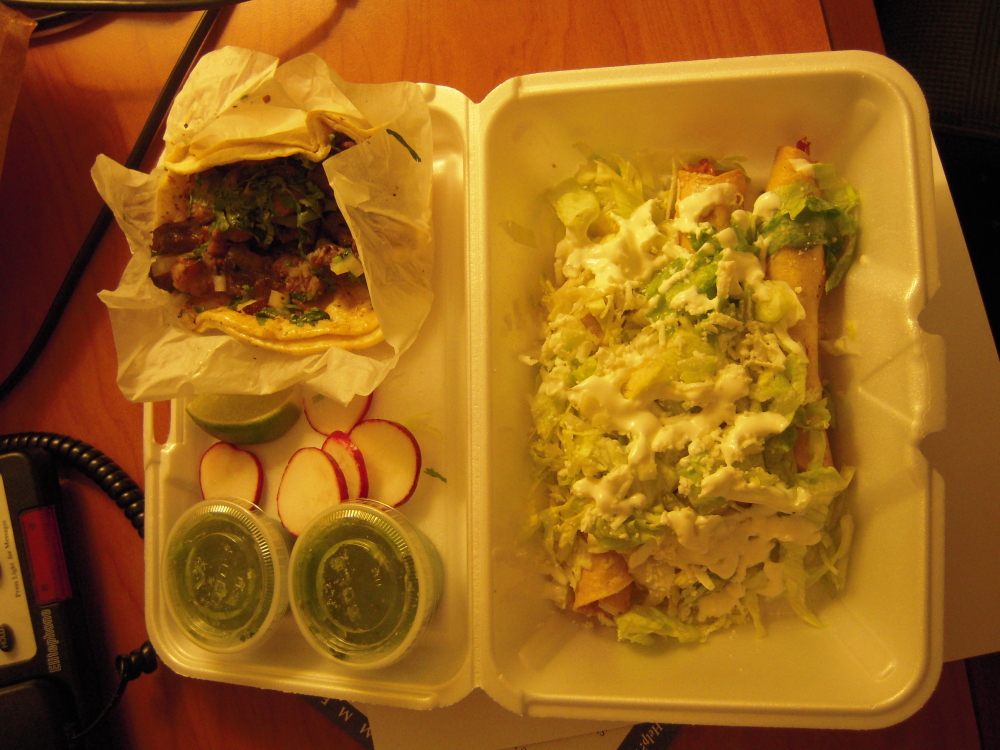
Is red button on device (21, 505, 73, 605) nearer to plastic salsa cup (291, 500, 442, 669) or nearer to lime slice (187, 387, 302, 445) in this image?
lime slice (187, 387, 302, 445)

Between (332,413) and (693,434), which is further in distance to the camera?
(332,413)

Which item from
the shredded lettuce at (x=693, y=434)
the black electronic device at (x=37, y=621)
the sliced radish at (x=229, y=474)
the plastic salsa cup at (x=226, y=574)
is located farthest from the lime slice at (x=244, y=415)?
the shredded lettuce at (x=693, y=434)

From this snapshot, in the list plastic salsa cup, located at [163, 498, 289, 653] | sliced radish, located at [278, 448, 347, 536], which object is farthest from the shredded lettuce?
plastic salsa cup, located at [163, 498, 289, 653]

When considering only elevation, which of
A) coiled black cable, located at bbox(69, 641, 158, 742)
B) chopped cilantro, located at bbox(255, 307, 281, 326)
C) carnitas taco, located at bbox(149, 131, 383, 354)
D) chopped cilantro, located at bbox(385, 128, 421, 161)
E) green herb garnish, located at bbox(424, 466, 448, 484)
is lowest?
coiled black cable, located at bbox(69, 641, 158, 742)

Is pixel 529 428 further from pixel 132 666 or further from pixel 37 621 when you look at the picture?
pixel 37 621

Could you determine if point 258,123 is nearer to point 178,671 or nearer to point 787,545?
point 178,671

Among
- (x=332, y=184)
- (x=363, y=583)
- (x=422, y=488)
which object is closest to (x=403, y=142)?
(x=332, y=184)

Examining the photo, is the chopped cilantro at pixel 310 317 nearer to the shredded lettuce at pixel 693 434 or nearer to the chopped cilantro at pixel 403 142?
the chopped cilantro at pixel 403 142
